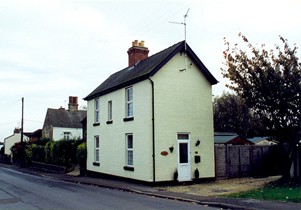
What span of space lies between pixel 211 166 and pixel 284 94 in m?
6.28

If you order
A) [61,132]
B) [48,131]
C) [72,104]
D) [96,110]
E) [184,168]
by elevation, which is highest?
[72,104]

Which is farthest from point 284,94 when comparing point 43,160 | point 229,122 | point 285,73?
point 229,122

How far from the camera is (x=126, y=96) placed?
70.2 feet

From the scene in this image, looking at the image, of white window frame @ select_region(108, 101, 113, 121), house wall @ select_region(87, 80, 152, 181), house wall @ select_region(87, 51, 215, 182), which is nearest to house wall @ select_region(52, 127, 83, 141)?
house wall @ select_region(87, 80, 152, 181)

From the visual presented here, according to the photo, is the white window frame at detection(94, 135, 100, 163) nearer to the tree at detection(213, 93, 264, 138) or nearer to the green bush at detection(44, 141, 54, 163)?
the green bush at detection(44, 141, 54, 163)

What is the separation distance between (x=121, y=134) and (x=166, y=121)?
13.1 feet

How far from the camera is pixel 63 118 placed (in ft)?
167

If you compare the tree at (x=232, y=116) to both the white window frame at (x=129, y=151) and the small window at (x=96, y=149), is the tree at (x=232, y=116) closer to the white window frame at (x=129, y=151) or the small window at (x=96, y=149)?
the small window at (x=96, y=149)

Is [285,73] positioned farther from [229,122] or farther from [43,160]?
[229,122]

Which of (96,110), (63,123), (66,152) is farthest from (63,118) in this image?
(96,110)

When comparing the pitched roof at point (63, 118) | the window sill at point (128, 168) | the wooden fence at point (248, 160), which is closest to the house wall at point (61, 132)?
the pitched roof at point (63, 118)

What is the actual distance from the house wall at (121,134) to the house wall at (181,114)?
0.64 meters

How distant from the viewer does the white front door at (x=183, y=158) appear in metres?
18.9

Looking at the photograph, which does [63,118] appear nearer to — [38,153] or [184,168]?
[38,153]
